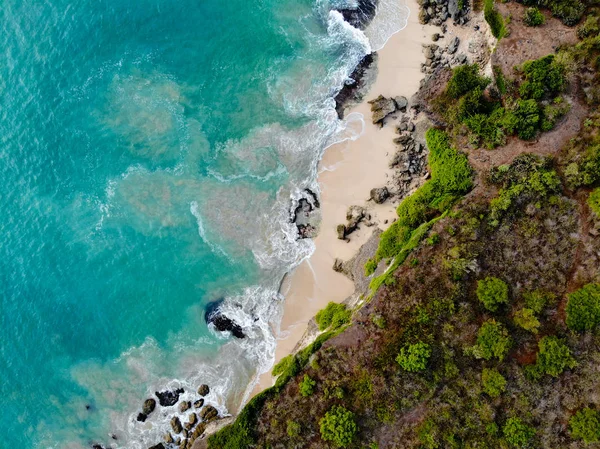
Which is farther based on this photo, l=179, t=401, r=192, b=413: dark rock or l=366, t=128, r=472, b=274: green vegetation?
l=179, t=401, r=192, b=413: dark rock

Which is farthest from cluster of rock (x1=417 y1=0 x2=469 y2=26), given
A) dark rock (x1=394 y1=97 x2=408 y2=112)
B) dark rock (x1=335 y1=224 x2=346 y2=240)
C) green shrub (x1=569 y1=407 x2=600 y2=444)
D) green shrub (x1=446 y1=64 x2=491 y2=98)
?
green shrub (x1=569 y1=407 x2=600 y2=444)

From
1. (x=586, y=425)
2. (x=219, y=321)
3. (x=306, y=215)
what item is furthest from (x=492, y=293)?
(x=219, y=321)

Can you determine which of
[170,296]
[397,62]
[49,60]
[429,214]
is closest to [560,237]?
[429,214]

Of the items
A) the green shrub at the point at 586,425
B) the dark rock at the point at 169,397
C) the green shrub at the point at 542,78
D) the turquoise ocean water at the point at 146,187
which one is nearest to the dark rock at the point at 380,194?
the turquoise ocean water at the point at 146,187

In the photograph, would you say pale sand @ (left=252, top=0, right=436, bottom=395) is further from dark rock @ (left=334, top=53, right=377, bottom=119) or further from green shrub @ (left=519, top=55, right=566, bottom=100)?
green shrub @ (left=519, top=55, right=566, bottom=100)

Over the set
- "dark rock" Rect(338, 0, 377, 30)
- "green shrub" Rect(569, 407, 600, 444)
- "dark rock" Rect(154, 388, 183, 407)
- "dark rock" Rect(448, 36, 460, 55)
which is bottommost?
"green shrub" Rect(569, 407, 600, 444)

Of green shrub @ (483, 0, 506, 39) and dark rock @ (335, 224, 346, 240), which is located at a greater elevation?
green shrub @ (483, 0, 506, 39)

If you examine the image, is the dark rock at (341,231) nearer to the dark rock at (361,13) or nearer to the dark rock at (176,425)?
the dark rock at (361,13)
